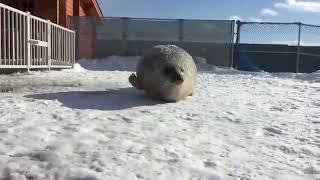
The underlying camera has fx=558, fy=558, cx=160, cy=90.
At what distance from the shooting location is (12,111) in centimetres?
708

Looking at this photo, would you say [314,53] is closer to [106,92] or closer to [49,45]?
[49,45]

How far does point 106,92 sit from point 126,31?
1435 cm

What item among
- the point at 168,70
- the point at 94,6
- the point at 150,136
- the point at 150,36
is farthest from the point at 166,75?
the point at 94,6

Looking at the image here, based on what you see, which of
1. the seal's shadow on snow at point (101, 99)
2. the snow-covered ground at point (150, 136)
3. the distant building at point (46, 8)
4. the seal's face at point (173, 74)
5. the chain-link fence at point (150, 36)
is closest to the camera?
the snow-covered ground at point (150, 136)

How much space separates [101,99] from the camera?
839 centimetres

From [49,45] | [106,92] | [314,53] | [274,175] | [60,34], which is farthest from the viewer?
[314,53]

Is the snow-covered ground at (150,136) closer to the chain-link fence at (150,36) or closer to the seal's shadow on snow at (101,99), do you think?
the seal's shadow on snow at (101,99)

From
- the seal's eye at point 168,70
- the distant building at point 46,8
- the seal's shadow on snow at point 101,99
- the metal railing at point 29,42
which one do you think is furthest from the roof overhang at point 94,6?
the seal's eye at point 168,70

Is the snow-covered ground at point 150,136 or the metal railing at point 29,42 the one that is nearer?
the snow-covered ground at point 150,136

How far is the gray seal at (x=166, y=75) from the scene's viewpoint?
8.36 meters

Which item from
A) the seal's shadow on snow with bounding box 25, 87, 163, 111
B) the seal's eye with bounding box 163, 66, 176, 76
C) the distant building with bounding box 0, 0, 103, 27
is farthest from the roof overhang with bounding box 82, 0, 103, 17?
the seal's eye with bounding box 163, 66, 176, 76

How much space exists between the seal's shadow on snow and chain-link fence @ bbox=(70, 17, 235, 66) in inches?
546

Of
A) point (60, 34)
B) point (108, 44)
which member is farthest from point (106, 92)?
point (108, 44)

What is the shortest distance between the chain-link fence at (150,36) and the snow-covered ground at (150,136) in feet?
43.9
